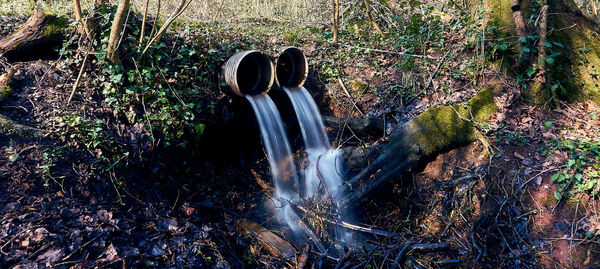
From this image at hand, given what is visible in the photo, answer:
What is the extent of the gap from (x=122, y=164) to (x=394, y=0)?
9.40m

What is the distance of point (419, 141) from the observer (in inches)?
196

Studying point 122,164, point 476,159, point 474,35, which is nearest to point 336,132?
point 476,159

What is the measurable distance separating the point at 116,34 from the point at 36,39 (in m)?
1.42

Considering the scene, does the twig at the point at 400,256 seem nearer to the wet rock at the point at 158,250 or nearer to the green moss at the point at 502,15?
the wet rock at the point at 158,250

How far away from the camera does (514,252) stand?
146 inches

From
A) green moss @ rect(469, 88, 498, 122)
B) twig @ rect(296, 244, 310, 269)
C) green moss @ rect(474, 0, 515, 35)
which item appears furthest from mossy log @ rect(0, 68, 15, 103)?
green moss @ rect(474, 0, 515, 35)

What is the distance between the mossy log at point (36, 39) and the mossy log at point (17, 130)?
1.49 metres

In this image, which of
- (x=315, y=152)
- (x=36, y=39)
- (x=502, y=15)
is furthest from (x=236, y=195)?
(x=502, y=15)

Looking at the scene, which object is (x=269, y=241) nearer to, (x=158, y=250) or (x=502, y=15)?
(x=158, y=250)

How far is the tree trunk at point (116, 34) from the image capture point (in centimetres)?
437

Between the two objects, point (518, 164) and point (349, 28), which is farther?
point (349, 28)

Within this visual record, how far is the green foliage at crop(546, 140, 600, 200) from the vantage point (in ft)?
12.6

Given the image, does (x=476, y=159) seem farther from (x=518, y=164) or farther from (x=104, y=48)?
(x=104, y=48)

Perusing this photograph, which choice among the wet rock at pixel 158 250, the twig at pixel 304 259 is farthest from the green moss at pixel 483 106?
the wet rock at pixel 158 250
